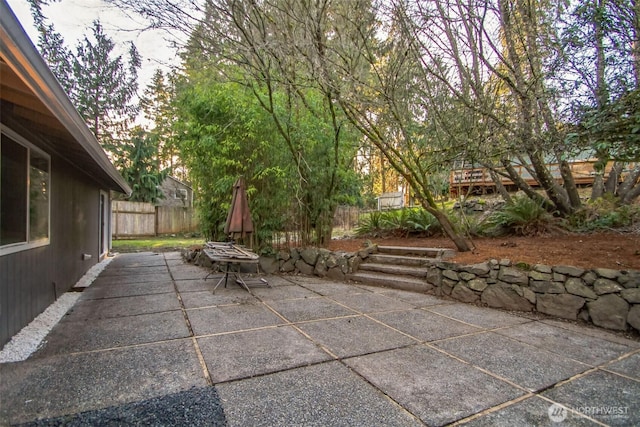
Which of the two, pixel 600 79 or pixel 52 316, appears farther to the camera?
pixel 600 79

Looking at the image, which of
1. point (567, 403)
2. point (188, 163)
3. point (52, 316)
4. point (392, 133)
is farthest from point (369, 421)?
point (188, 163)

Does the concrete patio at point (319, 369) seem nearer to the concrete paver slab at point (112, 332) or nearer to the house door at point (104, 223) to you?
the concrete paver slab at point (112, 332)

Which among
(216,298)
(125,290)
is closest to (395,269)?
(216,298)

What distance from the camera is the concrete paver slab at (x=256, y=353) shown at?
2244 mm

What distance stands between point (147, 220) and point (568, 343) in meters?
13.7

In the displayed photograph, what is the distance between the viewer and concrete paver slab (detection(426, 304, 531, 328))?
3361 mm

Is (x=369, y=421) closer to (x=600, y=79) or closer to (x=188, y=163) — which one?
(x=600, y=79)

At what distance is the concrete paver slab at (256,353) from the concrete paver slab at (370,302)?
111 cm

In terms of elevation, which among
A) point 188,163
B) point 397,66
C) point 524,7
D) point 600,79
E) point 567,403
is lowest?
point 567,403

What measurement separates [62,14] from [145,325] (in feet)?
17.2

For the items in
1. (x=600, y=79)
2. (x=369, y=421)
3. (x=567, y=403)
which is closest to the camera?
(x=369, y=421)

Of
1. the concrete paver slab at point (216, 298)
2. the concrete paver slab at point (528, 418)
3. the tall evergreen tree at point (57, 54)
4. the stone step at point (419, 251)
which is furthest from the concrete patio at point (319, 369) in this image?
the tall evergreen tree at point (57, 54)

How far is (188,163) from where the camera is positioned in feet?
21.1

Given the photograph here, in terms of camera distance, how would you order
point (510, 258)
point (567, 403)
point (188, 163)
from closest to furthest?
point (567, 403) < point (510, 258) < point (188, 163)
